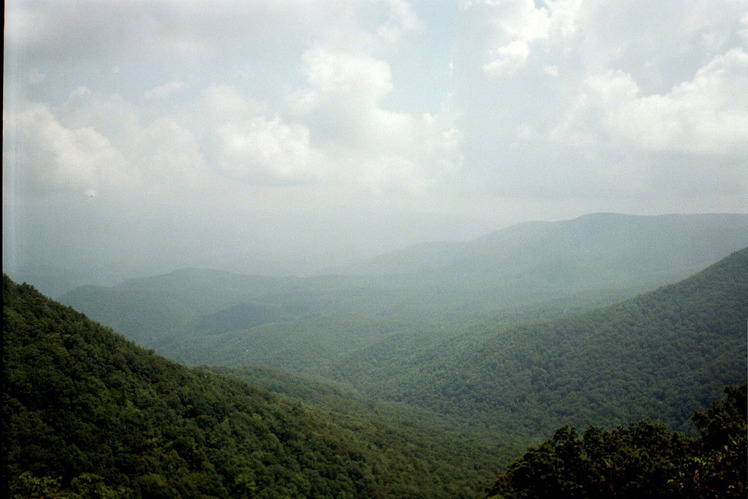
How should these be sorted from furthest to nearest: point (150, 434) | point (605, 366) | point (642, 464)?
point (605, 366)
point (150, 434)
point (642, 464)

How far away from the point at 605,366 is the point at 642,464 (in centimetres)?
6555

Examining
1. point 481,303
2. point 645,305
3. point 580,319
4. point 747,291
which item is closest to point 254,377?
point 580,319

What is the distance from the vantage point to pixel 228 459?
932 inches

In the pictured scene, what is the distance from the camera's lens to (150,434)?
21047mm

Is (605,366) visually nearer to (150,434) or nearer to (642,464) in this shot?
(642,464)

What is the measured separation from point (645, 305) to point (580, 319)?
12.4 m

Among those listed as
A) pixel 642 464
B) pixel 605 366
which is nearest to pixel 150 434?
pixel 642 464

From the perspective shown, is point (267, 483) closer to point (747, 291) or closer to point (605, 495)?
point (605, 495)

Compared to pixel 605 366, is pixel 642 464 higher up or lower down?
higher up

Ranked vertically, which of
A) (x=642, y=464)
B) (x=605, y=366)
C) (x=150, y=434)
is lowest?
(x=605, y=366)

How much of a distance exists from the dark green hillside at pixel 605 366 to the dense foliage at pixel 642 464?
45292 mm

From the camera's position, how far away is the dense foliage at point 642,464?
11.6 m

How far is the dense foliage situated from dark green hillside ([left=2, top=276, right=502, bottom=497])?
14600 millimetres

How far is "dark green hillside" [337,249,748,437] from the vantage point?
190ft
